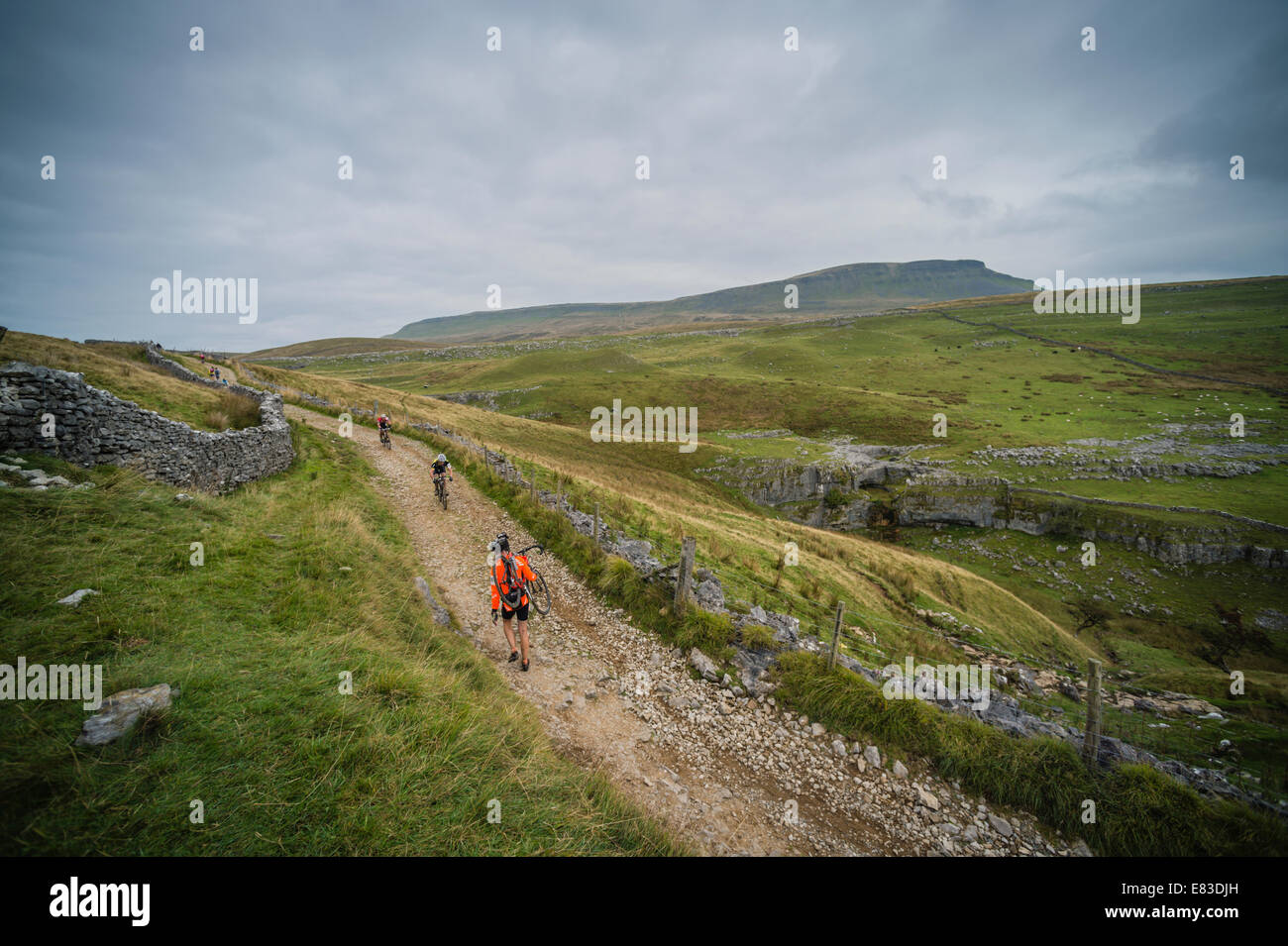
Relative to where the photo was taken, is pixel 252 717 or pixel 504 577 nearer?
pixel 252 717

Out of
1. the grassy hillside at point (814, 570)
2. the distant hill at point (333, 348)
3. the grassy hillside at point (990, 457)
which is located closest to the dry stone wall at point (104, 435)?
the grassy hillside at point (814, 570)

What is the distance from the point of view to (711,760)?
26.5 ft

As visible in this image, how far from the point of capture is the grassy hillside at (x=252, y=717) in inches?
158

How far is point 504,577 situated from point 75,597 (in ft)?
19.6

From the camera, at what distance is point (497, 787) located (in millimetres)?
5426

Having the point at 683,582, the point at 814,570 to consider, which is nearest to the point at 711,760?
the point at 683,582

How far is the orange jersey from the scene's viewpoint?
9.30 metres

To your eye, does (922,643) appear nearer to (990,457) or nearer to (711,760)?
(711,760)

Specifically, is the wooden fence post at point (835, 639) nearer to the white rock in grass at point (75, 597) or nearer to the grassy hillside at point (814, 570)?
the grassy hillside at point (814, 570)

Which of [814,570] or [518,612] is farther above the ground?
[518,612]

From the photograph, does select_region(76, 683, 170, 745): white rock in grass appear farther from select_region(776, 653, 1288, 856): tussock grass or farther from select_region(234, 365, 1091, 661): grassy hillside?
select_region(234, 365, 1091, 661): grassy hillside

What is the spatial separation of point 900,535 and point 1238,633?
1672 centimetres

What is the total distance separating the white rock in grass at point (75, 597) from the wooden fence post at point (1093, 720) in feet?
50.4
